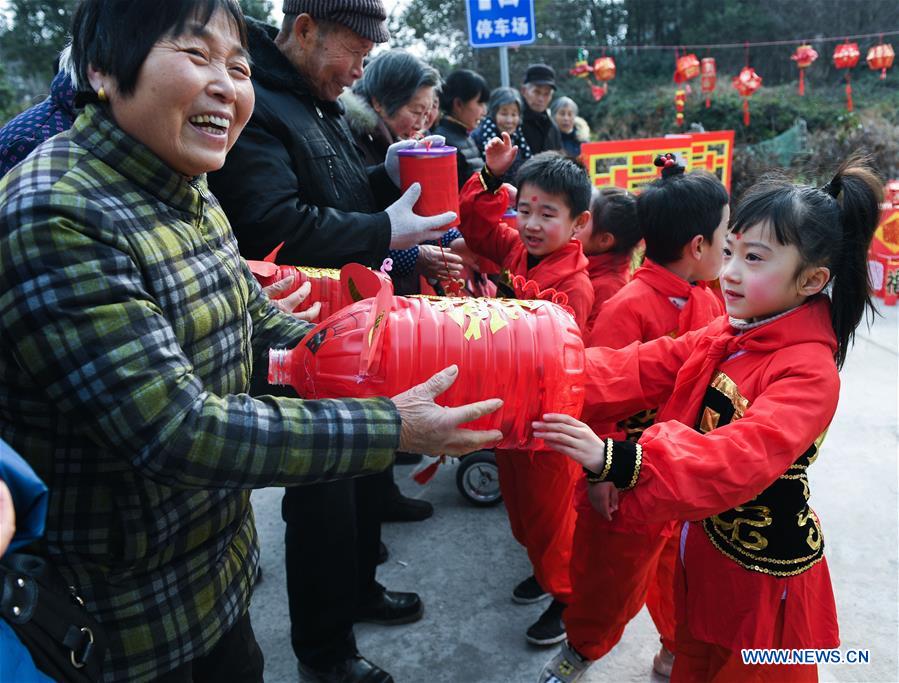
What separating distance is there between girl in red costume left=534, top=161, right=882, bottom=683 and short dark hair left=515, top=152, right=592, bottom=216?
92cm

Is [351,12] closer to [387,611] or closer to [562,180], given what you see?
[562,180]

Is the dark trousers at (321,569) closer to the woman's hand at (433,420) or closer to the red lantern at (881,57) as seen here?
the woman's hand at (433,420)

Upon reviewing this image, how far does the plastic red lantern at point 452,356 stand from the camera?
144cm

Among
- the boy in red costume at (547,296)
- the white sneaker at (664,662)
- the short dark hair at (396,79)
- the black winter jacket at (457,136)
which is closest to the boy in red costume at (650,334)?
the white sneaker at (664,662)

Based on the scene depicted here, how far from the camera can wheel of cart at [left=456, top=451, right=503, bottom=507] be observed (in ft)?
11.0

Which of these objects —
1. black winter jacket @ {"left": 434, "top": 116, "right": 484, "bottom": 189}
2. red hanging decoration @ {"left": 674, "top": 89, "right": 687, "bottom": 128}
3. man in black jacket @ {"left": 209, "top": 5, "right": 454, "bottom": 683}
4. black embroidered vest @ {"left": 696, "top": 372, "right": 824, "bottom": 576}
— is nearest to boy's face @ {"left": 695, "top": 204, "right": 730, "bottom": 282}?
black embroidered vest @ {"left": 696, "top": 372, "right": 824, "bottom": 576}

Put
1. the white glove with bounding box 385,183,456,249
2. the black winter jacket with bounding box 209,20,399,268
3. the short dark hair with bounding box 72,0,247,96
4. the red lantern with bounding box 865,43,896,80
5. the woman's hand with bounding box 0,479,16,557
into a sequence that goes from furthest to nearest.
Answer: the red lantern with bounding box 865,43,896,80
the white glove with bounding box 385,183,456,249
the black winter jacket with bounding box 209,20,399,268
the short dark hair with bounding box 72,0,247,96
the woman's hand with bounding box 0,479,16,557

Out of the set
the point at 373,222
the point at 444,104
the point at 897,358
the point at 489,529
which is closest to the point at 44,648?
the point at 373,222

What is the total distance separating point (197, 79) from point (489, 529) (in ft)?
8.04

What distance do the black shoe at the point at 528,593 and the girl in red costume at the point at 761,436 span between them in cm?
92

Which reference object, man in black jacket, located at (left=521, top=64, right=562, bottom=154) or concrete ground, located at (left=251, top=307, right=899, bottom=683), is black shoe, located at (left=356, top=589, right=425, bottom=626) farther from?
man in black jacket, located at (left=521, top=64, right=562, bottom=154)

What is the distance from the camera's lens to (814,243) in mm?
1604

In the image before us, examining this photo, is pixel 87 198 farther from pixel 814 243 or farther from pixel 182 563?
pixel 814 243

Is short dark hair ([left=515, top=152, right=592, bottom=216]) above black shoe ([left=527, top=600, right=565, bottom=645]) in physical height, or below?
above
